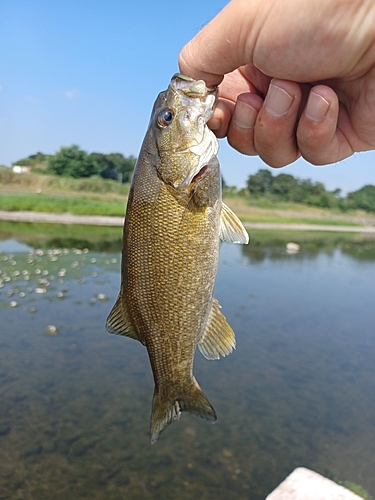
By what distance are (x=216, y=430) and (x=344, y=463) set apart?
6.78ft

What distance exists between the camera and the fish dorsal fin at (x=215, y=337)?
106 inches

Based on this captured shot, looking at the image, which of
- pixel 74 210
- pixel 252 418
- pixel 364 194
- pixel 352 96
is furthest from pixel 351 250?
pixel 364 194

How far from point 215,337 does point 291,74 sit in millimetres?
1637

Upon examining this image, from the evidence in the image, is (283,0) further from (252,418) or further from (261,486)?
(252,418)

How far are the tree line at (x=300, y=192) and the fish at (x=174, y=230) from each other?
198ft

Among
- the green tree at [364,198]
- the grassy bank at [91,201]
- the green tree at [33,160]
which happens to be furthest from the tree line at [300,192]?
the green tree at [33,160]

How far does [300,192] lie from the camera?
226 feet

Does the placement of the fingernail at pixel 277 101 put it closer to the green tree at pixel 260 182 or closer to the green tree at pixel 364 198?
the green tree at pixel 260 182

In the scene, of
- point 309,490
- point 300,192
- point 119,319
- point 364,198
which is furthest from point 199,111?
point 364,198

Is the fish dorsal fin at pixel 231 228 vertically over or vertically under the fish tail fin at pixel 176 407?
over

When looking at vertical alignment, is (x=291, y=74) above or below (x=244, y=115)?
above

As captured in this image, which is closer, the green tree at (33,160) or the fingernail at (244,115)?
the fingernail at (244,115)

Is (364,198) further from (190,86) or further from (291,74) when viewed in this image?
(190,86)

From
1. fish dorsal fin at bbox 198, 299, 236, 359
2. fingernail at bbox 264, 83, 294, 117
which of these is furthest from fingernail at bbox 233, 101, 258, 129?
fish dorsal fin at bbox 198, 299, 236, 359
